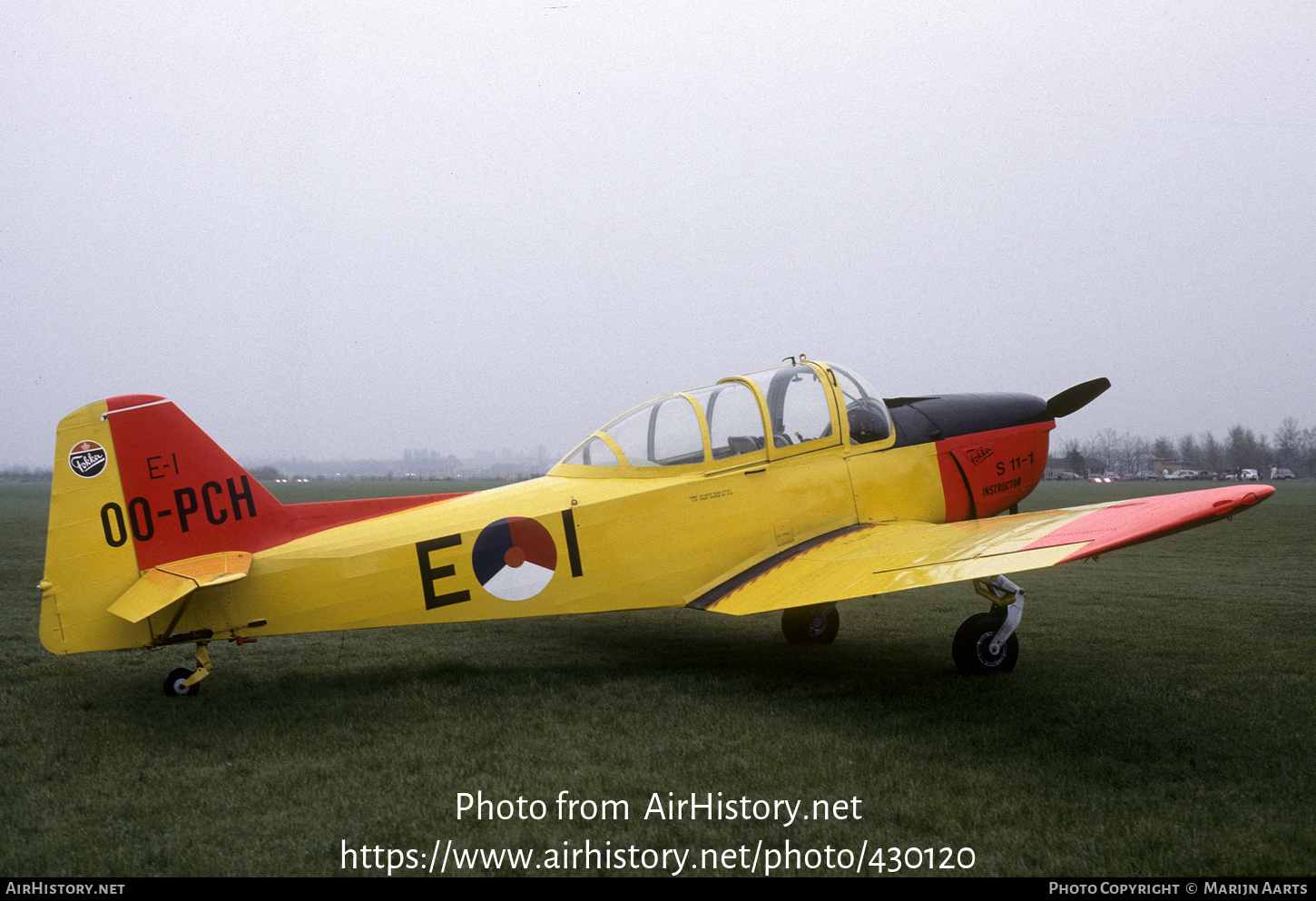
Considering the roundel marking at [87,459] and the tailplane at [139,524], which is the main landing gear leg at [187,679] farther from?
the roundel marking at [87,459]

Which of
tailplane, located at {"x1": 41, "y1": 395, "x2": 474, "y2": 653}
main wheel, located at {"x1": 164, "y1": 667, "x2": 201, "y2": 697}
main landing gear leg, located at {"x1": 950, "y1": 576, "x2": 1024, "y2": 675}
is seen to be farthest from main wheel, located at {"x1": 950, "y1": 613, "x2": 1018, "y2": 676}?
main wheel, located at {"x1": 164, "y1": 667, "x2": 201, "y2": 697}

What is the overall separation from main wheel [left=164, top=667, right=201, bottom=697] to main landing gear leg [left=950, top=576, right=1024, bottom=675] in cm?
516

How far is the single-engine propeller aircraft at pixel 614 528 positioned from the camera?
16.0 ft

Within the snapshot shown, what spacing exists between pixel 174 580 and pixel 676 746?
3.16 meters

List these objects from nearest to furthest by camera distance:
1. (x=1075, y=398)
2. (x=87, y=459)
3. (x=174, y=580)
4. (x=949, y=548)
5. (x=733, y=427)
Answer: (x=174, y=580), (x=87, y=459), (x=949, y=548), (x=733, y=427), (x=1075, y=398)

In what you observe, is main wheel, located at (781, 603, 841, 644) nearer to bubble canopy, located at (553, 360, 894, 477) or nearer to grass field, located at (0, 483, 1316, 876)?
grass field, located at (0, 483, 1316, 876)

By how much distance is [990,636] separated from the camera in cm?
572

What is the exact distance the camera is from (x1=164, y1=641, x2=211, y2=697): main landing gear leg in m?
5.26

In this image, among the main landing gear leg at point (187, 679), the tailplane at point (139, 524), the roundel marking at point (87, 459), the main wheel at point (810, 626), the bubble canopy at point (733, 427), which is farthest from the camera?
the main wheel at point (810, 626)

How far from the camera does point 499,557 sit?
17.8ft

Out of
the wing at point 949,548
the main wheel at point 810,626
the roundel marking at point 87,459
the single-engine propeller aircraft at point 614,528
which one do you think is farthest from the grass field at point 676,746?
the roundel marking at point 87,459

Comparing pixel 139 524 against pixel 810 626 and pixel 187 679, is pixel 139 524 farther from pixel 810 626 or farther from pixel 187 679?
pixel 810 626

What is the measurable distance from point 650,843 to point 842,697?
2.38m

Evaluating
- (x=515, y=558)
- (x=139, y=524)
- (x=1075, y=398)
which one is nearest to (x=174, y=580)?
(x=139, y=524)
